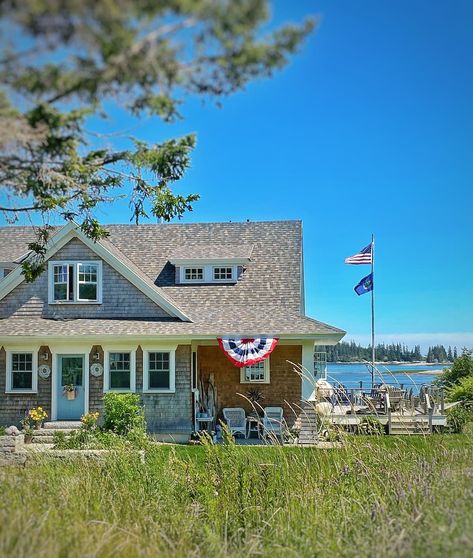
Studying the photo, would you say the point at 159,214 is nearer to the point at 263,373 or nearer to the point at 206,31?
the point at 206,31

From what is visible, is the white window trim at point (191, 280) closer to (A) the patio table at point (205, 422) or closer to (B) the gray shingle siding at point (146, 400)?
(B) the gray shingle siding at point (146, 400)

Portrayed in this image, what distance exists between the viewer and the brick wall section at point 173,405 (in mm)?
18297

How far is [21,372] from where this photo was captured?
19.0 metres

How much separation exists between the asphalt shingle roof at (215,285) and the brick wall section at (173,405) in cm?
108

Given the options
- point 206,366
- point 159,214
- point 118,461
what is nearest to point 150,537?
point 118,461

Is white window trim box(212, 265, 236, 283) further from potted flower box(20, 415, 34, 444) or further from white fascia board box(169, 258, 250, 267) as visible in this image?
potted flower box(20, 415, 34, 444)

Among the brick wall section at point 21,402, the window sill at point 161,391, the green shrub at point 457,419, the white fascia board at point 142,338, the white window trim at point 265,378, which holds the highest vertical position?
the white fascia board at point 142,338

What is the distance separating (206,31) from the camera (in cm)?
543

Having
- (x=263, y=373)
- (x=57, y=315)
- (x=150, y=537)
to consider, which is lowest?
(x=150, y=537)

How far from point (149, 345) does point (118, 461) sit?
9.45 m

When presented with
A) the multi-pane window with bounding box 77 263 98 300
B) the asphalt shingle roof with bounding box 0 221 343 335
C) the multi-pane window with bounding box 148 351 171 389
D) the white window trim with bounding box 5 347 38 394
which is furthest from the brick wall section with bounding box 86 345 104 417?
the multi-pane window with bounding box 77 263 98 300

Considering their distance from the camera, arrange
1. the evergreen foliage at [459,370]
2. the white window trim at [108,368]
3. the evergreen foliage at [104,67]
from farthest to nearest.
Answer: the evergreen foliage at [459,370] < the white window trim at [108,368] < the evergreen foliage at [104,67]

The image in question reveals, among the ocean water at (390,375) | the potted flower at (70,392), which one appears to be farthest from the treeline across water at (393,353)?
the potted flower at (70,392)

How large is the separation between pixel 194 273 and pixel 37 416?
6421 mm
